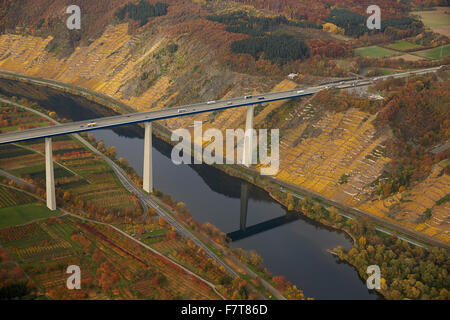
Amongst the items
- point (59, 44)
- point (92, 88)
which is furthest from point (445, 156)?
point (59, 44)

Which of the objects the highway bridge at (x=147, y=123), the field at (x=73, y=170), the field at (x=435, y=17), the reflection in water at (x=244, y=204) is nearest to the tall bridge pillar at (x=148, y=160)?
the highway bridge at (x=147, y=123)

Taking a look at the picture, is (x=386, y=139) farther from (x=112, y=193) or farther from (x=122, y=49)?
(x=122, y=49)

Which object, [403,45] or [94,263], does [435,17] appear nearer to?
[403,45]

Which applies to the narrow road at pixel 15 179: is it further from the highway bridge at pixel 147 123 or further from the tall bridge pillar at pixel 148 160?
the tall bridge pillar at pixel 148 160

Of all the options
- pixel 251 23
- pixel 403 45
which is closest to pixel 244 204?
pixel 251 23

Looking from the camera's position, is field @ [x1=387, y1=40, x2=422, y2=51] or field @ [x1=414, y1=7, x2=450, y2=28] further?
field @ [x1=414, y1=7, x2=450, y2=28]

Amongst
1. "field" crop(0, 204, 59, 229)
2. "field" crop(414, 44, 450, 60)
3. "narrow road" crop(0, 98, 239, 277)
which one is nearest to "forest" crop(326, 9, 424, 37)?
"field" crop(414, 44, 450, 60)

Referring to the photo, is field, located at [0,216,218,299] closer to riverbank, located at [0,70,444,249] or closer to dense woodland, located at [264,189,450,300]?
dense woodland, located at [264,189,450,300]
